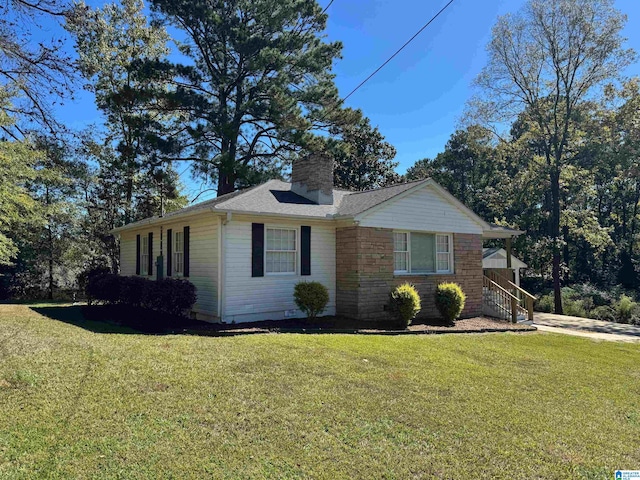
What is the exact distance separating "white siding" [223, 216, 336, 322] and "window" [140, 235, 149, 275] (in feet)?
19.6

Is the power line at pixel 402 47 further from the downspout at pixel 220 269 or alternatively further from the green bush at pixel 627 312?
the green bush at pixel 627 312

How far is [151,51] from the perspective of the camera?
22.8 metres

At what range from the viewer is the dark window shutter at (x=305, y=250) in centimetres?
1167

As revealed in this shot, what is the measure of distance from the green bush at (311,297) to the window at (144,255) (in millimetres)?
6828

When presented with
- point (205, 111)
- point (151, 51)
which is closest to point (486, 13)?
point (205, 111)

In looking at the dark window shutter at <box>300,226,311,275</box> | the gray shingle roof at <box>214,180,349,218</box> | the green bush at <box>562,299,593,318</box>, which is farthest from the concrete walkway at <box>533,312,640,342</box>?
the gray shingle roof at <box>214,180,349,218</box>

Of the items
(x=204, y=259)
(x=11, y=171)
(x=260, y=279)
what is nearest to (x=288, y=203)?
(x=260, y=279)

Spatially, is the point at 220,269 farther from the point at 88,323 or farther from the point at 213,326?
the point at 88,323

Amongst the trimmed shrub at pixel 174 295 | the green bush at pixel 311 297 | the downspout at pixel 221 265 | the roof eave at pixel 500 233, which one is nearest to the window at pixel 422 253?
the roof eave at pixel 500 233

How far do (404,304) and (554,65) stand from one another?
16.4 m

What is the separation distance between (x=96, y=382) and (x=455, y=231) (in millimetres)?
11538

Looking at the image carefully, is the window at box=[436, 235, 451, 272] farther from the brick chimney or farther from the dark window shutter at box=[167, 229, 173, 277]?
the dark window shutter at box=[167, 229, 173, 277]

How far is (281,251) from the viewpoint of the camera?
37.4 feet

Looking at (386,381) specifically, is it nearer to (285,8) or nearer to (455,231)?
(455,231)
